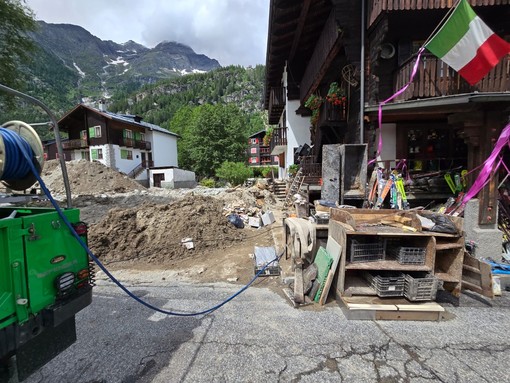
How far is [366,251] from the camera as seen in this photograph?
14.5 ft

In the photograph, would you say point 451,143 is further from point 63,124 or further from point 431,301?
point 63,124

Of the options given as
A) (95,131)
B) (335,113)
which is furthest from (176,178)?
(335,113)

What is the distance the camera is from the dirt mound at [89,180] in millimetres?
26061

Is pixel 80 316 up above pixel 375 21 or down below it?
below

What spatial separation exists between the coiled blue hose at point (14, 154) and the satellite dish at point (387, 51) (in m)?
8.77

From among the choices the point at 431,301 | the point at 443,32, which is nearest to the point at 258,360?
the point at 431,301

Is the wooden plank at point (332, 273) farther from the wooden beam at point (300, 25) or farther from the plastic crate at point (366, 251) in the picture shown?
the wooden beam at point (300, 25)

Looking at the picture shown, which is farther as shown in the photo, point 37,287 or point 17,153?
point 17,153

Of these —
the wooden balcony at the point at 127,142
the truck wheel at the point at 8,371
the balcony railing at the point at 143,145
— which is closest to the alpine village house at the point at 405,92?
the truck wheel at the point at 8,371

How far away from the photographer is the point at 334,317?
401cm

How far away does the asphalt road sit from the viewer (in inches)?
113

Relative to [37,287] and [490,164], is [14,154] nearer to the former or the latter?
[37,287]

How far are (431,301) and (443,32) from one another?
592 cm

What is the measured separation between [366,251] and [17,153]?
466 cm
